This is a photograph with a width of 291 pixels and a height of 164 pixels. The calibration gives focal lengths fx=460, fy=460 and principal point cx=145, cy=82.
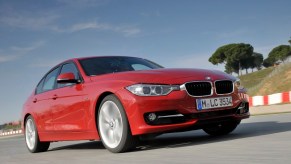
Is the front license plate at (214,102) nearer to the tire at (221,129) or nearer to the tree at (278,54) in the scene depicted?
the tire at (221,129)

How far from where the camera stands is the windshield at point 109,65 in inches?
267

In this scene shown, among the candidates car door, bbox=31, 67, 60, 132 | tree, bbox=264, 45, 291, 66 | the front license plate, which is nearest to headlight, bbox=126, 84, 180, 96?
the front license plate

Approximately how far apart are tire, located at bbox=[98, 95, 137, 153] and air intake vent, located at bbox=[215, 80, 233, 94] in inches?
50.6

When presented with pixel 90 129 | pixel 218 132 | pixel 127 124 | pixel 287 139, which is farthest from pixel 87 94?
pixel 287 139

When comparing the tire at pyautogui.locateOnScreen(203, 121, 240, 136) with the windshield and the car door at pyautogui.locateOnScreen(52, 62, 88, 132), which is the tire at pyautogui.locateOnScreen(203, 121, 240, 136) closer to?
the windshield

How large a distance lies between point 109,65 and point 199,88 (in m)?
1.72

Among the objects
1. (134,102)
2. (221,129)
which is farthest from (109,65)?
(221,129)

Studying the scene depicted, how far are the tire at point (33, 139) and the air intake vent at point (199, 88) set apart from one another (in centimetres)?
343

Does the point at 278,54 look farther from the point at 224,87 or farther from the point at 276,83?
the point at 224,87

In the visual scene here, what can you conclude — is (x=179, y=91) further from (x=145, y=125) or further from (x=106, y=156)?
(x=106, y=156)

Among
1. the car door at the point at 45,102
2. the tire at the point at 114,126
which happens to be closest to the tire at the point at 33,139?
the car door at the point at 45,102

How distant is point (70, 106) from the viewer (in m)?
6.72

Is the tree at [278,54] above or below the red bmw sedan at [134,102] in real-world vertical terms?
above

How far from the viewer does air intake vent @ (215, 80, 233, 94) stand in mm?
6012
